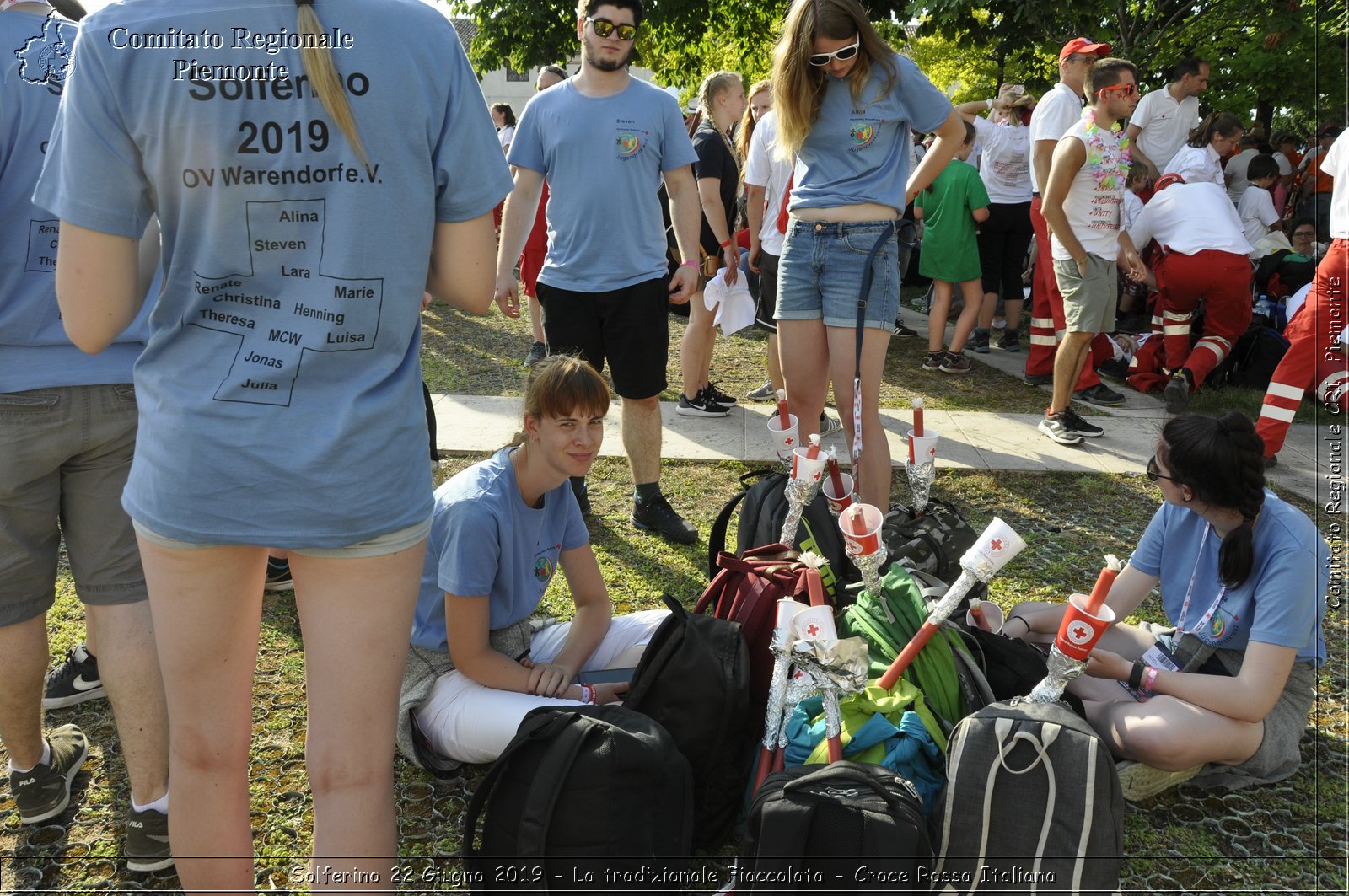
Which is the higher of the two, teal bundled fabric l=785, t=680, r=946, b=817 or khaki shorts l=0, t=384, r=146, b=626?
khaki shorts l=0, t=384, r=146, b=626

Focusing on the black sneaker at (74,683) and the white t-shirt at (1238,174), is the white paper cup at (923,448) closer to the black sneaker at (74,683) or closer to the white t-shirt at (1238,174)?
the black sneaker at (74,683)

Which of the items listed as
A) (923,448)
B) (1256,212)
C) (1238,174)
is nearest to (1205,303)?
(1256,212)

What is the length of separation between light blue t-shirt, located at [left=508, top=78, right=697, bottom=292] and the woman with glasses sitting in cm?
228

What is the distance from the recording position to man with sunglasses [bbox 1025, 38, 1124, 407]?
6262 mm

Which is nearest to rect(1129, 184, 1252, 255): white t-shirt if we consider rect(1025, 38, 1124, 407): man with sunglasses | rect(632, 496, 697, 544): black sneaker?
rect(1025, 38, 1124, 407): man with sunglasses

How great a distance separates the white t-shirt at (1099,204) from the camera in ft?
19.4

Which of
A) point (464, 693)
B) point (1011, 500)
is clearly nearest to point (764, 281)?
point (1011, 500)

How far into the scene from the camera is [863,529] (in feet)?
8.63

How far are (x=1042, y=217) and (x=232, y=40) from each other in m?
6.22

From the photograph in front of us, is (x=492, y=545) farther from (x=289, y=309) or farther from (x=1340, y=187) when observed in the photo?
(x=1340, y=187)

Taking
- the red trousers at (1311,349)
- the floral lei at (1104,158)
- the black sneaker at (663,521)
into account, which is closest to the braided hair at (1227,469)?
the black sneaker at (663,521)

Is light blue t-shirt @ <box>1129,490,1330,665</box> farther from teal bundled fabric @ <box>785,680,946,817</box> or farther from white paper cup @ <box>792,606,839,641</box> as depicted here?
white paper cup @ <box>792,606,839,641</box>

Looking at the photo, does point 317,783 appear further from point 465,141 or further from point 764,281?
point 764,281

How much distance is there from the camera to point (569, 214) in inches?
169
